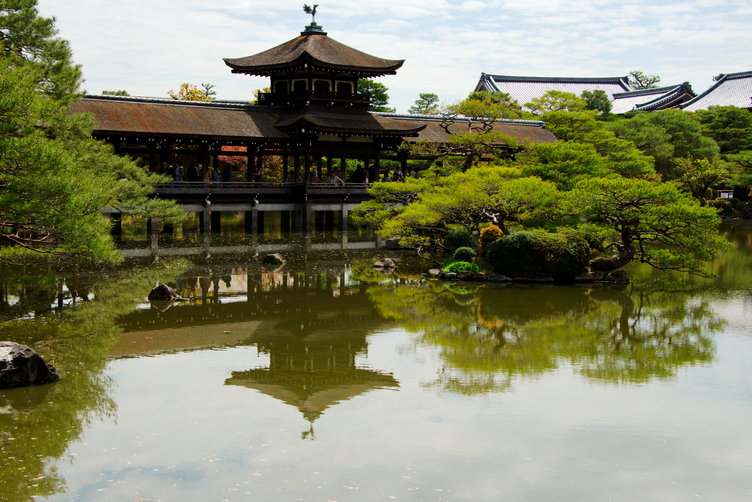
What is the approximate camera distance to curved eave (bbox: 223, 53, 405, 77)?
28672mm

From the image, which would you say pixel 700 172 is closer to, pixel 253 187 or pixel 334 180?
pixel 334 180

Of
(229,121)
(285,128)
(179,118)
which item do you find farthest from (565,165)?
(179,118)

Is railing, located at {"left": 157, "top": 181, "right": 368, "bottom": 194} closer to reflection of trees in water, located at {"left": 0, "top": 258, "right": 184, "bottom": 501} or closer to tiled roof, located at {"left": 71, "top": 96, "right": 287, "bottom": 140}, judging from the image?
tiled roof, located at {"left": 71, "top": 96, "right": 287, "bottom": 140}

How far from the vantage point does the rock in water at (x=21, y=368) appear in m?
8.23

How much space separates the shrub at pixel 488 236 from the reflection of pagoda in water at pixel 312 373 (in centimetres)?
827

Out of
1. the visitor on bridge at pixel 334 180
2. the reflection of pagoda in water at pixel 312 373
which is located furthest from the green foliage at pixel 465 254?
the visitor on bridge at pixel 334 180

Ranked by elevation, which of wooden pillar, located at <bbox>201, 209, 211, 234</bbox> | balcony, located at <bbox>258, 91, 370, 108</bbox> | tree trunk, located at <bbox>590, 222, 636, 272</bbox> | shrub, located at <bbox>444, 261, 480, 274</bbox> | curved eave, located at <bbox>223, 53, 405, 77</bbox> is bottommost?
shrub, located at <bbox>444, 261, 480, 274</bbox>

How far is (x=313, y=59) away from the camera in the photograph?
28.4 m

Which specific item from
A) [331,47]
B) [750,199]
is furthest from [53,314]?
[750,199]

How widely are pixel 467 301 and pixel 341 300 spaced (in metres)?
2.91

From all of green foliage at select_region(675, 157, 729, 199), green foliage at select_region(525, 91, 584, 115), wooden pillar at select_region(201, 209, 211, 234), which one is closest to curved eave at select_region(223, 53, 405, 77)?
wooden pillar at select_region(201, 209, 211, 234)

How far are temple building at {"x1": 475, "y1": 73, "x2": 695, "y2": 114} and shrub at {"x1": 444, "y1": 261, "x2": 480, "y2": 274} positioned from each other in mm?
38331

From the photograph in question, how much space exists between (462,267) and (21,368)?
11.9 m

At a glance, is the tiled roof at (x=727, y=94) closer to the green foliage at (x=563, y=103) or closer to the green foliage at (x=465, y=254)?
the green foliage at (x=563, y=103)
